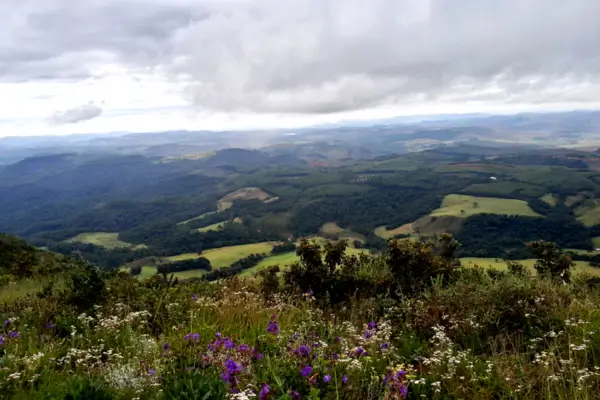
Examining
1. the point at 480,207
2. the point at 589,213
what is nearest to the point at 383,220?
the point at 480,207

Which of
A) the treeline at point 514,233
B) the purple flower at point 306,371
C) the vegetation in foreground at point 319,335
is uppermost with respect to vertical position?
the purple flower at point 306,371

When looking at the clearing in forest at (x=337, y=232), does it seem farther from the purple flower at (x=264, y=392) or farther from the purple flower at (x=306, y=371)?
the purple flower at (x=264, y=392)

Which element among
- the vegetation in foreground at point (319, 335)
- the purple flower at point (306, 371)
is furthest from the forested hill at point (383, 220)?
the purple flower at point (306, 371)

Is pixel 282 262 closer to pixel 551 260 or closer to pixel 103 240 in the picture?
pixel 551 260

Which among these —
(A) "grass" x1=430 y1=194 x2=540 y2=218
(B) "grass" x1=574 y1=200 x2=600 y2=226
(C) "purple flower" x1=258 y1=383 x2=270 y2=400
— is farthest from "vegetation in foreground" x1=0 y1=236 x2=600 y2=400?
(A) "grass" x1=430 y1=194 x2=540 y2=218

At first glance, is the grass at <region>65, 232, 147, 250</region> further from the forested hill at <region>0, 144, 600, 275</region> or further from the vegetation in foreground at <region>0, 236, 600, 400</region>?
the vegetation in foreground at <region>0, 236, 600, 400</region>
